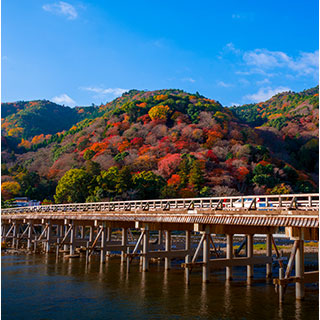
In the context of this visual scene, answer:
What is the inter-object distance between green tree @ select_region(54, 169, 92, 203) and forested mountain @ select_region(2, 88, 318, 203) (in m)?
0.17

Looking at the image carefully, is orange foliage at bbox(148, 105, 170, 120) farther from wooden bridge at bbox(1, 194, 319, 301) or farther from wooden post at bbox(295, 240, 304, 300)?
wooden post at bbox(295, 240, 304, 300)

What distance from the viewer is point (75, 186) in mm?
63094

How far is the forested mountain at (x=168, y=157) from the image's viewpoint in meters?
63.4

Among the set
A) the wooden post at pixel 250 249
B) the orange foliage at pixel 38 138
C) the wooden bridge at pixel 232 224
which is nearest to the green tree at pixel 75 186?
the wooden bridge at pixel 232 224

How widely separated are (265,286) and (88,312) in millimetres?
10142

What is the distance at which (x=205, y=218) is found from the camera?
752 inches

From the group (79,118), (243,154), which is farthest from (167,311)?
(79,118)

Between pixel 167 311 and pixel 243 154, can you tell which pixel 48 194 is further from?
pixel 167 311

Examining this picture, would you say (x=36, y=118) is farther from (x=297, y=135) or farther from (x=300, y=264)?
(x=300, y=264)

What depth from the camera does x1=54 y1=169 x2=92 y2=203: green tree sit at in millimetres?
63156

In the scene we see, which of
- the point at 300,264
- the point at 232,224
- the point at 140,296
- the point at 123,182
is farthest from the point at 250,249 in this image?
the point at 123,182

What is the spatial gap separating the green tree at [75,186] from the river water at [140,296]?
37212 millimetres

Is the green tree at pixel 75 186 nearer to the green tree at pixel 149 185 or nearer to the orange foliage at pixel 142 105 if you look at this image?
the green tree at pixel 149 185

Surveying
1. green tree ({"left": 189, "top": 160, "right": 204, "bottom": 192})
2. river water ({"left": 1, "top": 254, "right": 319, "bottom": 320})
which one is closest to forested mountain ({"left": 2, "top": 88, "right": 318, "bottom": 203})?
green tree ({"left": 189, "top": 160, "right": 204, "bottom": 192})
